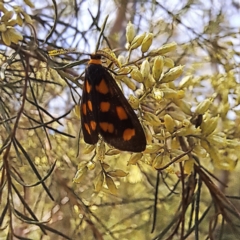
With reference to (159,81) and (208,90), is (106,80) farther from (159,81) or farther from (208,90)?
(208,90)

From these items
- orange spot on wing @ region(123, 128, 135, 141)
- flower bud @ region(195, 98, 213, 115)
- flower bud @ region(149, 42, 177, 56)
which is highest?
flower bud @ region(149, 42, 177, 56)

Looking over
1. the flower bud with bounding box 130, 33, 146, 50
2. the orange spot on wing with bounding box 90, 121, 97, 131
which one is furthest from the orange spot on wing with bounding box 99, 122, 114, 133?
the flower bud with bounding box 130, 33, 146, 50

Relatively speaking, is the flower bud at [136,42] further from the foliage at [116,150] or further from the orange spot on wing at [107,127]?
the orange spot on wing at [107,127]

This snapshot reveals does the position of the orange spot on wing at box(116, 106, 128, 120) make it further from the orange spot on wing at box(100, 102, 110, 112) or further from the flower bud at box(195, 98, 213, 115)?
the flower bud at box(195, 98, 213, 115)

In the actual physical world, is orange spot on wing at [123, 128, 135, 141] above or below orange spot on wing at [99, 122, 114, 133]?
below

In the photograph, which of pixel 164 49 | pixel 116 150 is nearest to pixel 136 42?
pixel 164 49

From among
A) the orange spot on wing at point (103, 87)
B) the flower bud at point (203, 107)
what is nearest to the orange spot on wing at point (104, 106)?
the orange spot on wing at point (103, 87)
